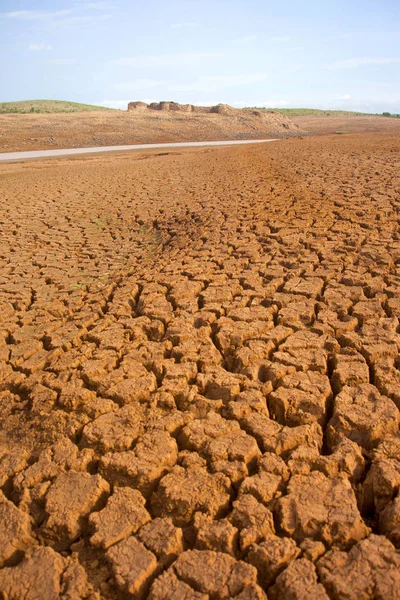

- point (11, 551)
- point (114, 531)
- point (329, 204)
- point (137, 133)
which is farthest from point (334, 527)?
point (137, 133)

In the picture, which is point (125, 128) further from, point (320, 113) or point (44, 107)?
point (320, 113)

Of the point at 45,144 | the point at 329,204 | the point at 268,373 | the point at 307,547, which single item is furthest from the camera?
the point at 45,144

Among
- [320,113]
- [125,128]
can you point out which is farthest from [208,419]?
[320,113]

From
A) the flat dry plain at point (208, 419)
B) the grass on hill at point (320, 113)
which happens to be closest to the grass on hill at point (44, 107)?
the grass on hill at point (320, 113)

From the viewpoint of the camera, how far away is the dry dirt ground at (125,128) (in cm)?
2523

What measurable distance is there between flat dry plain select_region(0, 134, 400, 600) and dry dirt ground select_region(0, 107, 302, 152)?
2112 centimetres

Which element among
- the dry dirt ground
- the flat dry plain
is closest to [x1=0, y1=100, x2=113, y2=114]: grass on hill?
the dry dirt ground

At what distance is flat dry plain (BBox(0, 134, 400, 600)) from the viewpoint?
5.63 ft

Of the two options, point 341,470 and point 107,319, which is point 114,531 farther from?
point 107,319

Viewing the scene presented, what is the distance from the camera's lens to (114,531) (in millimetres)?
1856

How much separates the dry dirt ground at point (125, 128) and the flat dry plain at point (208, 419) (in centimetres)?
2112

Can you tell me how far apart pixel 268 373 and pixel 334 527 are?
3.30 feet

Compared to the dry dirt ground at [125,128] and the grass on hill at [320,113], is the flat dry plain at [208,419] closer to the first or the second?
the dry dirt ground at [125,128]

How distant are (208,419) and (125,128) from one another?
96.5 ft
